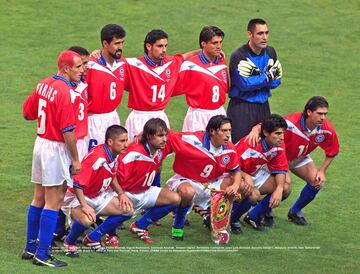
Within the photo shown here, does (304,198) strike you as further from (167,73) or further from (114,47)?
(114,47)

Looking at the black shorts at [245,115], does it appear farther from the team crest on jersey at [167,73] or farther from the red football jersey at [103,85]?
the red football jersey at [103,85]

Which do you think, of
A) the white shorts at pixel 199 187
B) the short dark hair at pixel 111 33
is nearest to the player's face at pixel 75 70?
the short dark hair at pixel 111 33

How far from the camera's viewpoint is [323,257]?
10.8 m

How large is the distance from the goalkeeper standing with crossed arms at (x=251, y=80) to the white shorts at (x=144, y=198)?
57.8 inches

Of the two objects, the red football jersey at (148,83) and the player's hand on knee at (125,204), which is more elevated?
the red football jersey at (148,83)

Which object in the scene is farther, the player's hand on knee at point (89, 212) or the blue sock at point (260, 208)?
the blue sock at point (260, 208)

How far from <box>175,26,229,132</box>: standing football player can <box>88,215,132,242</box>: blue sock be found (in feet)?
5.88

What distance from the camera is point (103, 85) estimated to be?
37.5ft

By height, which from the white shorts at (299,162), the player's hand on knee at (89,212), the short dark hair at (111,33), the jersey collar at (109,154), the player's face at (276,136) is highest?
the short dark hair at (111,33)

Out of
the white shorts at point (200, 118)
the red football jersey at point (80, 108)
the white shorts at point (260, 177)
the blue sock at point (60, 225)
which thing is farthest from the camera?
the white shorts at point (200, 118)

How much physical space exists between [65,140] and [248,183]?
2.42m

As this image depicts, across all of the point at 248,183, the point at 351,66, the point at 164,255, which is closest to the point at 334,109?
the point at 351,66

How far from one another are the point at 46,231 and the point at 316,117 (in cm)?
334

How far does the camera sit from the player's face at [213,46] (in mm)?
11922
